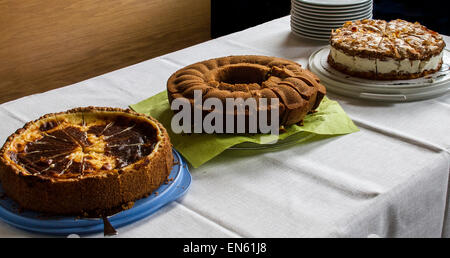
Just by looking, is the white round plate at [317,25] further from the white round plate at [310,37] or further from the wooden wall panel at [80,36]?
the wooden wall panel at [80,36]

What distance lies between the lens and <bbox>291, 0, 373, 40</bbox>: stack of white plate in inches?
72.4

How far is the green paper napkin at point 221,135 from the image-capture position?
1.14 meters

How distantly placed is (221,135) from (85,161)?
1.07 ft

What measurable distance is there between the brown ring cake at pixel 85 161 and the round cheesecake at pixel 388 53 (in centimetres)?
65

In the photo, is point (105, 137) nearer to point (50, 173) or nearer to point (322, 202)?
point (50, 173)

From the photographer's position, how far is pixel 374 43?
1485mm

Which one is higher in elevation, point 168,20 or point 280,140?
point 280,140

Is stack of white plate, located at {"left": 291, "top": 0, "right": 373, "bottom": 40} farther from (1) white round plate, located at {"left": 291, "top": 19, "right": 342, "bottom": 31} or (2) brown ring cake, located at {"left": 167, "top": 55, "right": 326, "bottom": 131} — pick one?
(2) brown ring cake, located at {"left": 167, "top": 55, "right": 326, "bottom": 131}

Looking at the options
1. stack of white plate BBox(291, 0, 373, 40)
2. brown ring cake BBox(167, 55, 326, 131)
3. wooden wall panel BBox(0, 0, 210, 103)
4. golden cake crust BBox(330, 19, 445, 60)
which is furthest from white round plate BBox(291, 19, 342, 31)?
wooden wall panel BBox(0, 0, 210, 103)

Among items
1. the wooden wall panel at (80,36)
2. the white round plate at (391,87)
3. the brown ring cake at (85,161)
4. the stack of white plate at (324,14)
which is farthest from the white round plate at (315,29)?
the wooden wall panel at (80,36)

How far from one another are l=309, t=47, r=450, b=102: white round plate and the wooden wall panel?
175cm

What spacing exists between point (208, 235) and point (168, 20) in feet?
8.38

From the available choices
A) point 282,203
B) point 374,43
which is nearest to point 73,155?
point 282,203
